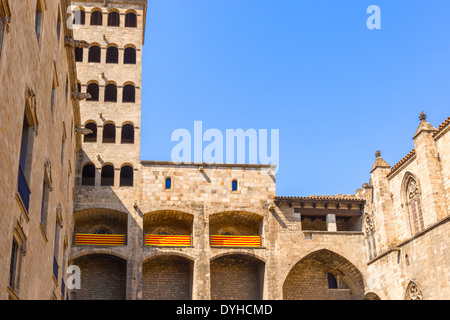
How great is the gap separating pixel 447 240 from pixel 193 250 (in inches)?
498

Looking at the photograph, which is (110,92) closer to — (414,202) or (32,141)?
(414,202)

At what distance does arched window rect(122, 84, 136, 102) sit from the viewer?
33.5 metres

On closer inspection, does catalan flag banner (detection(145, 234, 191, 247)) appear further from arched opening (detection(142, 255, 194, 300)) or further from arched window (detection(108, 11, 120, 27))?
arched window (detection(108, 11, 120, 27))

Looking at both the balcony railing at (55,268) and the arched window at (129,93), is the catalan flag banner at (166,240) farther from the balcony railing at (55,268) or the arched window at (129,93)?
the balcony railing at (55,268)

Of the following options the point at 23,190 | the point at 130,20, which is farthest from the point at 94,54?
the point at 23,190

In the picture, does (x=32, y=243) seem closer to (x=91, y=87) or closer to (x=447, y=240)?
(x=447, y=240)

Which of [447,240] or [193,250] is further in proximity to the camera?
[193,250]

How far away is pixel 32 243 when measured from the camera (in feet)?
44.9

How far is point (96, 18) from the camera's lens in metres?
35.1

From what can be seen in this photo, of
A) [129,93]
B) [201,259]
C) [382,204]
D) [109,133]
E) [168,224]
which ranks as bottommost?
[201,259]

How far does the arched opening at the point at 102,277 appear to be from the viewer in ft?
96.4

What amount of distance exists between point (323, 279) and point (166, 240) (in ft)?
29.4
